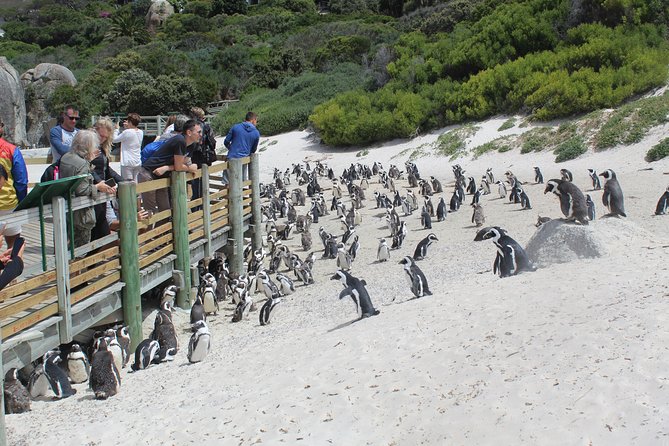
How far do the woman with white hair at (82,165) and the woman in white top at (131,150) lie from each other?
1938mm

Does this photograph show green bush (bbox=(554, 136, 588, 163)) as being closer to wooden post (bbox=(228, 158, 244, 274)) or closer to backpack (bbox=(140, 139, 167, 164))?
wooden post (bbox=(228, 158, 244, 274))

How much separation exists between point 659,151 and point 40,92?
38.4 meters

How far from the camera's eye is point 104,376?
730 cm

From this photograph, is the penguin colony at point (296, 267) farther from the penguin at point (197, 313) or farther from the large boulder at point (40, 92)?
the large boulder at point (40, 92)

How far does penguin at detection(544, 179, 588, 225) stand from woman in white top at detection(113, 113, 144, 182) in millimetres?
5455

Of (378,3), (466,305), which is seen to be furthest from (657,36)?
(378,3)

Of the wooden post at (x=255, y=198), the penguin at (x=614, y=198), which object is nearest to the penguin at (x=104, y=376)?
the wooden post at (x=255, y=198)

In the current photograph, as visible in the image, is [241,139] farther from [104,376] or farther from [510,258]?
[104,376]

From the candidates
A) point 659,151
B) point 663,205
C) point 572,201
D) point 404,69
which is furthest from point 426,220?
point 404,69

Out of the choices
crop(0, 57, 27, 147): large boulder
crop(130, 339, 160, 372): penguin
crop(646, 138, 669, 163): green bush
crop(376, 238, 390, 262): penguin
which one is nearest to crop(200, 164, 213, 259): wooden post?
crop(376, 238, 390, 262): penguin

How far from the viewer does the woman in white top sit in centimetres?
985

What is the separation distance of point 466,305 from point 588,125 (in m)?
18.6

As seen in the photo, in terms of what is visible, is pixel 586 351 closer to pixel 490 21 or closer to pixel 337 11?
pixel 490 21

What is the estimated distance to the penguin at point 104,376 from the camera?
23.9 feet
